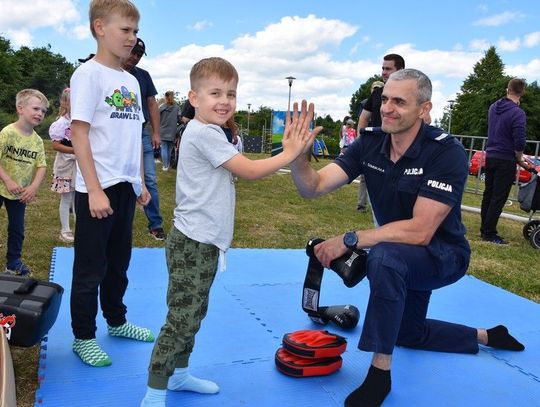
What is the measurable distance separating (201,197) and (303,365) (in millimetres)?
Result: 1077

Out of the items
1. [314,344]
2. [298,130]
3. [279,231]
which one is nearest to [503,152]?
[279,231]

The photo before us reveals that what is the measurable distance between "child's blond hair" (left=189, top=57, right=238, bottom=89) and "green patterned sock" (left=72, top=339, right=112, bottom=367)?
1437 mm

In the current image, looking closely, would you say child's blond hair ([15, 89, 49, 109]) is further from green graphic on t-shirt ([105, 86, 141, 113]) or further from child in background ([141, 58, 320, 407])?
child in background ([141, 58, 320, 407])

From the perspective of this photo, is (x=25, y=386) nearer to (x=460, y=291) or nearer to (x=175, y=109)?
(x=460, y=291)

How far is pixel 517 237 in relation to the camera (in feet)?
22.6

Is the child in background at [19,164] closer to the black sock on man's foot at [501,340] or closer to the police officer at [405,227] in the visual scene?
the police officer at [405,227]

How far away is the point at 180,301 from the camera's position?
208cm

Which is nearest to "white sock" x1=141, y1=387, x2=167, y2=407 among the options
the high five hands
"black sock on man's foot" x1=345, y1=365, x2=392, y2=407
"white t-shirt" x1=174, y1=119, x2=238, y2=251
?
"white t-shirt" x1=174, y1=119, x2=238, y2=251

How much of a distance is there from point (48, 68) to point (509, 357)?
57374mm

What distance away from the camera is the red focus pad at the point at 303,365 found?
8.22ft

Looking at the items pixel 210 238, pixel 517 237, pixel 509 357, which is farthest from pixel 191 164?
pixel 517 237

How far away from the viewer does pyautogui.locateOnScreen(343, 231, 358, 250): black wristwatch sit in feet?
8.38

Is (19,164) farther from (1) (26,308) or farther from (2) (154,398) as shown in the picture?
(2) (154,398)

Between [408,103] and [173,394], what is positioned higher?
[408,103]
